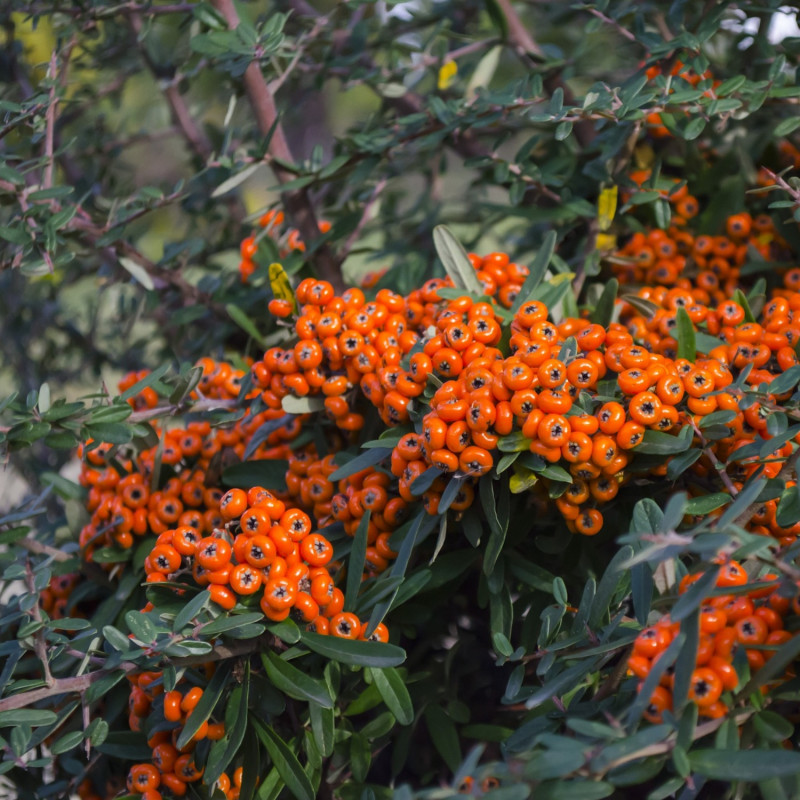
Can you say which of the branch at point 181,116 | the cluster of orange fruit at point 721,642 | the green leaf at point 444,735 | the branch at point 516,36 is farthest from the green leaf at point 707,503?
the branch at point 181,116

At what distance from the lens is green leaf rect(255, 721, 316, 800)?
94 centimetres

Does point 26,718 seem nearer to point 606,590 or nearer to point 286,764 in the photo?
point 286,764

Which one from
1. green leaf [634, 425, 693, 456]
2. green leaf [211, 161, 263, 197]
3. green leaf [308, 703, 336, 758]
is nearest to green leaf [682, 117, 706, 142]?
green leaf [634, 425, 693, 456]

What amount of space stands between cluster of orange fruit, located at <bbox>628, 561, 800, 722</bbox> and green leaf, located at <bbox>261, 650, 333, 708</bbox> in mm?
358

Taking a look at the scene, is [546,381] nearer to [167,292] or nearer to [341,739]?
[341,739]

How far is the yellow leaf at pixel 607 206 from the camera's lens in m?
1.34

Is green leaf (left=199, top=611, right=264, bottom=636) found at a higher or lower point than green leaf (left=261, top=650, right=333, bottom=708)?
higher

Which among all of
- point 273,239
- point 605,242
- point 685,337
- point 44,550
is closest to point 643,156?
point 605,242

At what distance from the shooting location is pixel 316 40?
5.09 ft

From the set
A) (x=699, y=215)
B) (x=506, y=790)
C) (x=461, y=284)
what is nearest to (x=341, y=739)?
(x=506, y=790)

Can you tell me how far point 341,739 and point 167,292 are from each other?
99cm

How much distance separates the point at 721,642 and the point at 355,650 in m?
0.40

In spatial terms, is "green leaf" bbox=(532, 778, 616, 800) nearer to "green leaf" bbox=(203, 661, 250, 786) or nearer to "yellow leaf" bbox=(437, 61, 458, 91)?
"green leaf" bbox=(203, 661, 250, 786)

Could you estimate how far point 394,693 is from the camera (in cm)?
100
